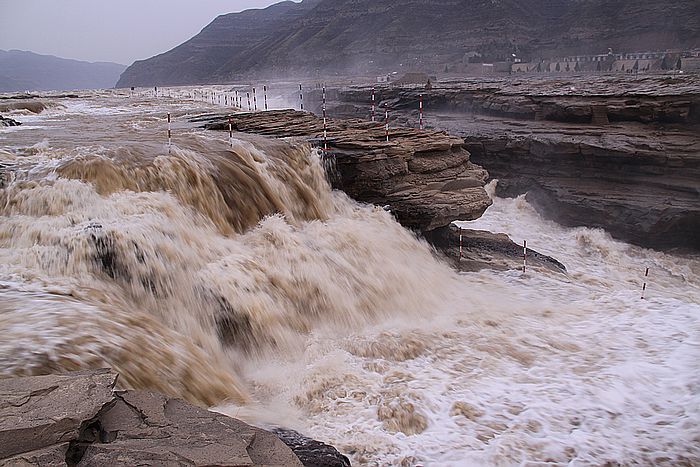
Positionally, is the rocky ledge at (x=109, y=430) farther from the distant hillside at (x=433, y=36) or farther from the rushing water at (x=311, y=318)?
the distant hillside at (x=433, y=36)

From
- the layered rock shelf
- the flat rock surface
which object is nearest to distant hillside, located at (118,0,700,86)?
the layered rock shelf

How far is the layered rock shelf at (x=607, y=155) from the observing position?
14.5 meters

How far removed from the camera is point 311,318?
6785mm

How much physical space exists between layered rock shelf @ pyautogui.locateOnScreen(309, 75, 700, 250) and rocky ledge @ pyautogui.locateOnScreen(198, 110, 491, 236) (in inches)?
231

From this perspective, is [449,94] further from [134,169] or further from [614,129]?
[134,169]

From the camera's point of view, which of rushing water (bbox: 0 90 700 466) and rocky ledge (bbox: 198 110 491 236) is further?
rocky ledge (bbox: 198 110 491 236)

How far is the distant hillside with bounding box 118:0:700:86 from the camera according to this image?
62812 millimetres

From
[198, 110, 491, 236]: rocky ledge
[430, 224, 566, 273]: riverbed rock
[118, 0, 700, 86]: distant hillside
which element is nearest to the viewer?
[198, 110, 491, 236]: rocky ledge

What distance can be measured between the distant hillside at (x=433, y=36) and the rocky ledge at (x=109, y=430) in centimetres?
6541

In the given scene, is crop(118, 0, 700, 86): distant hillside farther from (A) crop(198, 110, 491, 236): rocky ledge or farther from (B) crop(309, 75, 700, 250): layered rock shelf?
(A) crop(198, 110, 491, 236): rocky ledge

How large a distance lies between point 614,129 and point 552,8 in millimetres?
81509

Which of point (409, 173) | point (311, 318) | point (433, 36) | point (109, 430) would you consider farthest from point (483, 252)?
point (433, 36)

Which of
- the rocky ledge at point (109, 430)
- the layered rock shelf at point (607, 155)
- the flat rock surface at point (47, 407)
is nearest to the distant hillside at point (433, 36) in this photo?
the layered rock shelf at point (607, 155)

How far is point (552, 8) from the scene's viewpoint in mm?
87250
